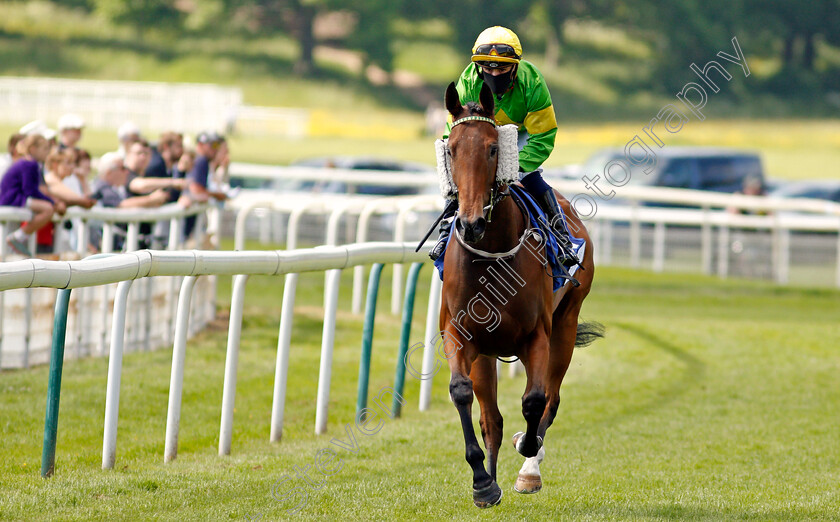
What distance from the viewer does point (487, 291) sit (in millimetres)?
4961

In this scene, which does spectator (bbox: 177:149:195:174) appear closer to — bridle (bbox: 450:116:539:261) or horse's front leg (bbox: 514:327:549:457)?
bridle (bbox: 450:116:539:261)

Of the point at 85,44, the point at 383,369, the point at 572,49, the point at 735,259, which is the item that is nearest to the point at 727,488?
the point at 383,369

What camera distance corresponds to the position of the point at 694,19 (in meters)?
56.1

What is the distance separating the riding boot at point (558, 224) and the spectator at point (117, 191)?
511 centimetres

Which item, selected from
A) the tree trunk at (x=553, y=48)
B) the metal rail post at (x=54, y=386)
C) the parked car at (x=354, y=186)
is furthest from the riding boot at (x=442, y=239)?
the tree trunk at (x=553, y=48)

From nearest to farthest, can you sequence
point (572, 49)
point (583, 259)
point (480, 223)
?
1. point (480, 223)
2. point (583, 259)
3. point (572, 49)

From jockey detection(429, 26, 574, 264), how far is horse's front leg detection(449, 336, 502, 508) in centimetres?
64

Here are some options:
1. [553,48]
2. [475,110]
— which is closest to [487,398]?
[475,110]

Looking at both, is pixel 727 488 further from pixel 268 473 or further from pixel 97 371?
pixel 97 371

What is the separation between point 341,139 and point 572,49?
21.6m

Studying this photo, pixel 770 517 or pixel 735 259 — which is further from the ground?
pixel 735 259

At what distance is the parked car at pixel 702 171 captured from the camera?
22141 millimetres

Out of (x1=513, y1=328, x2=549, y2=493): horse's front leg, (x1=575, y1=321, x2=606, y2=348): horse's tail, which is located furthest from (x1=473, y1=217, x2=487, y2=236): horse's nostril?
(x1=575, y1=321, x2=606, y2=348): horse's tail

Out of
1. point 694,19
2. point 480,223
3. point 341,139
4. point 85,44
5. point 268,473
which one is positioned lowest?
point 268,473
